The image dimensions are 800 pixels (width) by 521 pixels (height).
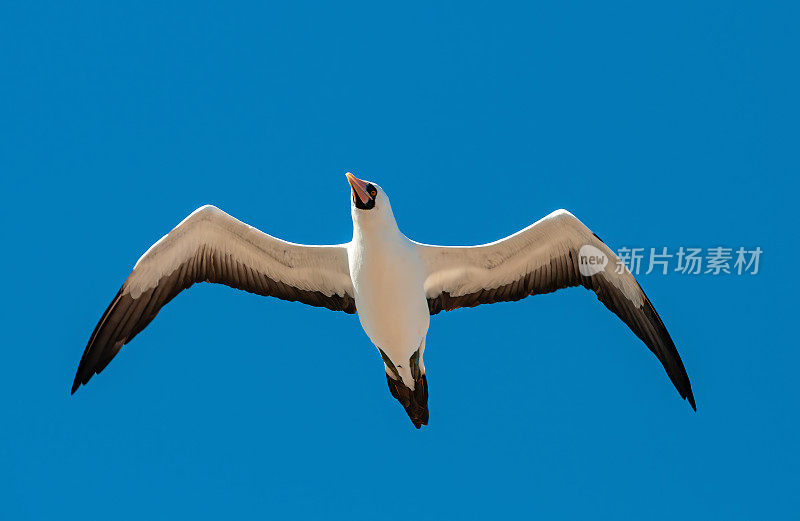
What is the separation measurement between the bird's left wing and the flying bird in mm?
14

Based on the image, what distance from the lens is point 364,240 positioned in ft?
55.2

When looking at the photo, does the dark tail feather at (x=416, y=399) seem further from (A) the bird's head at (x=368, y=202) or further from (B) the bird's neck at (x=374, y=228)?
(A) the bird's head at (x=368, y=202)

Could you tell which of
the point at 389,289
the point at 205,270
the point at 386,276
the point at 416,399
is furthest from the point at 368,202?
the point at 416,399

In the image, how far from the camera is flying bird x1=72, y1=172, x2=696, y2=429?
55.8 ft

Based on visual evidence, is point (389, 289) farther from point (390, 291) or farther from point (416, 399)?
point (416, 399)

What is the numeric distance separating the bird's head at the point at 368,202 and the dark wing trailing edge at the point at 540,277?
3.13 ft

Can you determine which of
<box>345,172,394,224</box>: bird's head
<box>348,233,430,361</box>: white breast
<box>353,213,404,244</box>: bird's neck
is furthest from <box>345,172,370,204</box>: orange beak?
<box>348,233,430,361</box>: white breast

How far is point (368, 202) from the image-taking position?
16672 millimetres

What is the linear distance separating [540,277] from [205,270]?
4.58 m

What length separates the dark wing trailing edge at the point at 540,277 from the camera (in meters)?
17.5

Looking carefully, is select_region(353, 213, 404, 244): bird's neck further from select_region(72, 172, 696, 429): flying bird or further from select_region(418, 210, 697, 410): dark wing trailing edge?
select_region(418, 210, 697, 410): dark wing trailing edge

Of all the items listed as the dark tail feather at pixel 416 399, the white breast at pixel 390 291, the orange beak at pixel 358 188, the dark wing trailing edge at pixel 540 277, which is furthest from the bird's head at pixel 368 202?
the dark tail feather at pixel 416 399

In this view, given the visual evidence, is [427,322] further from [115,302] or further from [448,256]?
[115,302]

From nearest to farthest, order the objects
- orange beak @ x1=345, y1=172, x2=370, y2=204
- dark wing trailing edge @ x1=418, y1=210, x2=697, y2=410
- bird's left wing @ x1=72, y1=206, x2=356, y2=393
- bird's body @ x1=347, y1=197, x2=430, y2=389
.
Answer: orange beak @ x1=345, y1=172, x2=370, y2=204 < bird's body @ x1=347, y1=197, x2=430, y2=389 < bird's left wing @ x1=72, y1=206, x2=356, y2=393 < dark wing trailing edge @ x1=418, y1=210, x2=697, y2=410
